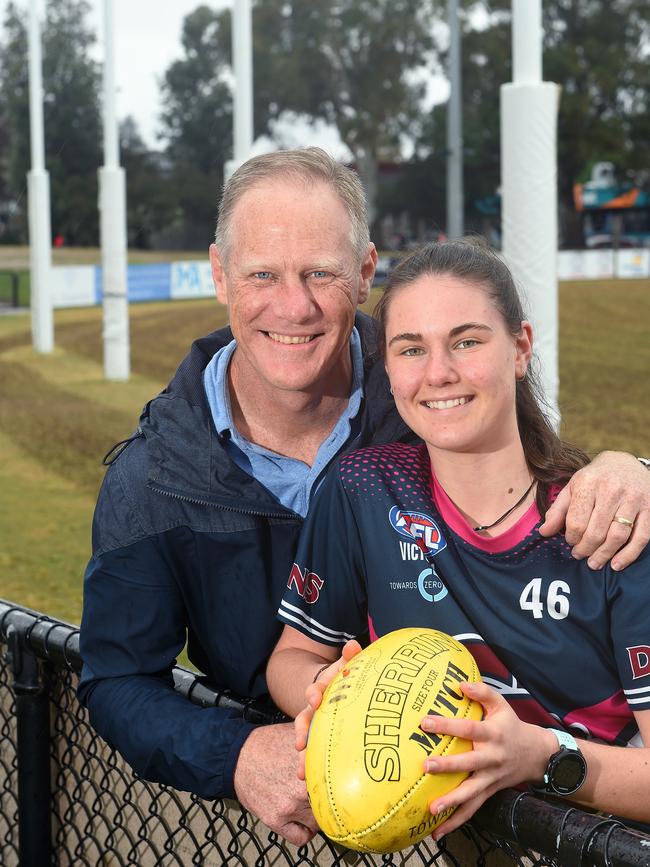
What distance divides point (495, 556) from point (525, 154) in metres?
6.25

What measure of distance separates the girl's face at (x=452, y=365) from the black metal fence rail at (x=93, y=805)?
656 millimetres

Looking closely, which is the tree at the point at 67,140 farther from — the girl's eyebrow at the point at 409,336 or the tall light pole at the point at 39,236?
the girl's eyebrow at the point at 409,336

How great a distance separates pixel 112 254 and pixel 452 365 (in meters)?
17.3

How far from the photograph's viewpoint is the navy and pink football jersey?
215cm

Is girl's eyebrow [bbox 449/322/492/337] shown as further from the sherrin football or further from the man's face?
the sherrin football

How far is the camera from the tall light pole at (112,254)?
19031 mm

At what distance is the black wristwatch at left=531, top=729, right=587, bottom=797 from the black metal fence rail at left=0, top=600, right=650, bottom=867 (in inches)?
6.7

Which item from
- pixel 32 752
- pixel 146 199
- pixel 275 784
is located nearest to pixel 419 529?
pixel 275 784

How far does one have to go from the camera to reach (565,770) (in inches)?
73.6

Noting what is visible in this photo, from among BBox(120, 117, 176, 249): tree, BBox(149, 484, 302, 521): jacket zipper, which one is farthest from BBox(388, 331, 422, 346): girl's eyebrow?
BBox(120, 117, 176, 249): tree

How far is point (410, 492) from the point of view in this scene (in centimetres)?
244

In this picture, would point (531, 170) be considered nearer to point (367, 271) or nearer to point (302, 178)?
point (367, 271)

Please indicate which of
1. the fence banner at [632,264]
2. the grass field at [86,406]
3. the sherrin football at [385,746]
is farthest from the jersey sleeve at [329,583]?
the fence banner at [632,264]

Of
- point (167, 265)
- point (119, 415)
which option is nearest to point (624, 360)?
point (119, 415)
